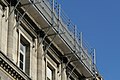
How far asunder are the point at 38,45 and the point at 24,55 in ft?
7.12

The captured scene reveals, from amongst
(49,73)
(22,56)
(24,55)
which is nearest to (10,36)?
(22,56)

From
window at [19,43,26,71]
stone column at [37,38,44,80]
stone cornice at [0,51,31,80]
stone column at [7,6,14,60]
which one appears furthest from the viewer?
stone column at [37,38,44,80]

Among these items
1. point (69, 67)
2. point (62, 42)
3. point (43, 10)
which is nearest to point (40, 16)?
point (43, 10)

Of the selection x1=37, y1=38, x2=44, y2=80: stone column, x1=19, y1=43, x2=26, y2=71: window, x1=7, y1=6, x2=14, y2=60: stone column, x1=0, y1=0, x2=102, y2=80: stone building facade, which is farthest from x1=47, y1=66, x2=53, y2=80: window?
x1=7, y1=6, x2=14, y2=60: stone column

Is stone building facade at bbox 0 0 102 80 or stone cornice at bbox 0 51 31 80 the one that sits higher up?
stone building facade at bbox 0 0 102 80

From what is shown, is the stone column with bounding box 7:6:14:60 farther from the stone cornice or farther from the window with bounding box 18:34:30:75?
the window with bounding box 18:34:30:75

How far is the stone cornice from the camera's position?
44688 mm

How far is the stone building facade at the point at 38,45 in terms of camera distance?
4681cm

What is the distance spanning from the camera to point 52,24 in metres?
51.6

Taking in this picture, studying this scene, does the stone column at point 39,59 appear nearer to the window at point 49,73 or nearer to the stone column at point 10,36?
the window at point 49,73

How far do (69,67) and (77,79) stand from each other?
6.75ft

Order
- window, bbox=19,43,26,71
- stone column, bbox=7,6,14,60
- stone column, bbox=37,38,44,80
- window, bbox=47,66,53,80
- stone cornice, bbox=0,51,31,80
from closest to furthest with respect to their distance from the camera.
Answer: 1. stone cornice, bbox=0,51,31,80
2. stone column, bbox=7,6,14,60
3. window, bbox=19,43,26,71
4. stone column, bbox=37,38,44,80
5. window, bbox=47,66,53,80

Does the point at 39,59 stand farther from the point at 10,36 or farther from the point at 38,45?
the point at 10,36

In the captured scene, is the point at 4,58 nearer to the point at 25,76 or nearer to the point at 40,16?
the point at 25,76
